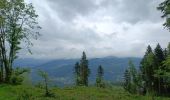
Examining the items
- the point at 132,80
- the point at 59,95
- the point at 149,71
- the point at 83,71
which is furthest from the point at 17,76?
the point at 132,80

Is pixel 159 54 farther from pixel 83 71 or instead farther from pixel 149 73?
pixel 83 71

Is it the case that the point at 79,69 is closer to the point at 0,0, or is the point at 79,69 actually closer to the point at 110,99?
the point at 0,0

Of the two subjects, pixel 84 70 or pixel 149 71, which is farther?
pixel 84 70

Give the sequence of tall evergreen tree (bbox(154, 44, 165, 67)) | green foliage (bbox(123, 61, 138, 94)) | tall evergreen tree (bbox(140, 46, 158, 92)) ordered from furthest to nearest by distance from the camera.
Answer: green foliage (bbox(123, 61, 138, 94)) → tall evergreen tree (bbox(154, 44, 165, 67)) → tall evergreen tree (bbox(140, 46, 158, 92))

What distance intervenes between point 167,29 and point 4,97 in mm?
17640

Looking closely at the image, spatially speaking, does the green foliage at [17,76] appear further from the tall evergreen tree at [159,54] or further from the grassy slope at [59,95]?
the tall evergreen tree at [159,54]

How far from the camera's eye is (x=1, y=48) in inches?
2042

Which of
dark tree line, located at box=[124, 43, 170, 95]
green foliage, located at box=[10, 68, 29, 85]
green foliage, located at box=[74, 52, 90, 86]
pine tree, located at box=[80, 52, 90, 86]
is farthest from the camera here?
green foliage, located at box=[74, 52, 90, 86]

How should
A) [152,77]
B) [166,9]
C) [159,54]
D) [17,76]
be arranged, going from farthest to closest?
1. [152,77]
2. [159,54]
3. [17,76]
4. [166,9]

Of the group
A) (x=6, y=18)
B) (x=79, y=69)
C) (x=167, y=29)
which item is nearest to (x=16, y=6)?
(x=6, y=18)

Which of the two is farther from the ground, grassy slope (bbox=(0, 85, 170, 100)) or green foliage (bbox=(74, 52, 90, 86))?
green foliage (bbox=(74, 52, 90, 86))

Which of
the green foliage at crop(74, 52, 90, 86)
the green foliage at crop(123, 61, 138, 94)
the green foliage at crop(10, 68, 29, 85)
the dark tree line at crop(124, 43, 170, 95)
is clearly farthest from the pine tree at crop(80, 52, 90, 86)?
the green foliage at crop(10, 68, 29, 85)

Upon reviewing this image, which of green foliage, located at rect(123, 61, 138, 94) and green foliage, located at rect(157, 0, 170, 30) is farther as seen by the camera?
green foliage, located at rect(123, 61, 138, 94)

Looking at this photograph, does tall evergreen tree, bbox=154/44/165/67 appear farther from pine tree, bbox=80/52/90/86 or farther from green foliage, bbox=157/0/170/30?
green foliage, bbox=157/0/170/30
